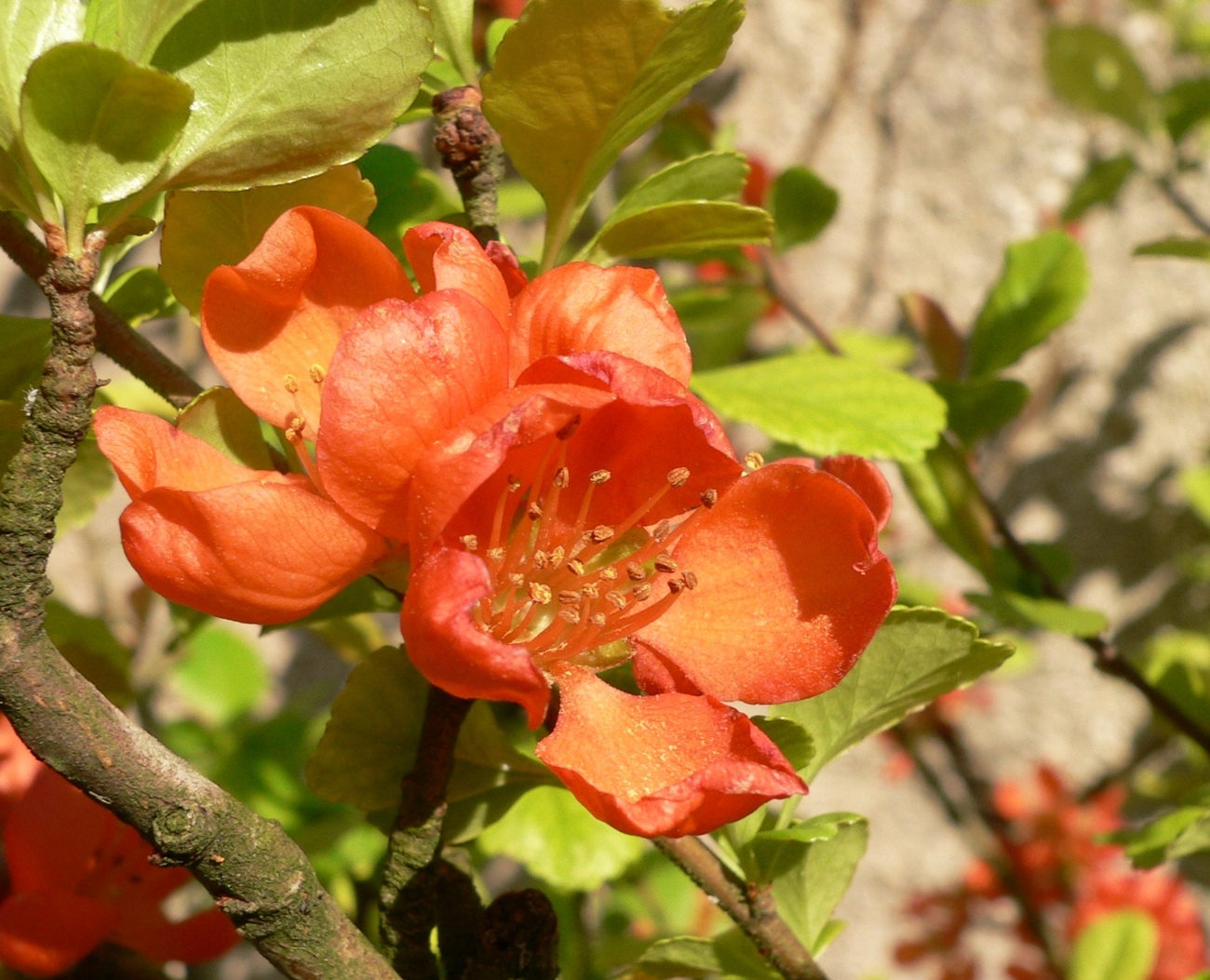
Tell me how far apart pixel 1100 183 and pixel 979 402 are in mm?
649

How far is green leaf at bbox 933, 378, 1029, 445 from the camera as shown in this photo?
2.99 feet

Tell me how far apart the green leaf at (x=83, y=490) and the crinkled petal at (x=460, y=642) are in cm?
36

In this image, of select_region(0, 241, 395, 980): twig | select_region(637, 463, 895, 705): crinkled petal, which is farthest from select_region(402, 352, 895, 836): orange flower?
select_region(0, 241, 395, 980): twig

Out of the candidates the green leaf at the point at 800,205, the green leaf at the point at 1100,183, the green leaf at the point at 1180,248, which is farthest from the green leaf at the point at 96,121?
the green leaf at the point at 1100,183

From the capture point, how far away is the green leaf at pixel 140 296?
2.10 ft

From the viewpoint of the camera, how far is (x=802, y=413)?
74 centimetres

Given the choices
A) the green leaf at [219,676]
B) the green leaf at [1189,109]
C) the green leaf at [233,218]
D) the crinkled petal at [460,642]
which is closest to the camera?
the crinkled petal at [460,642]

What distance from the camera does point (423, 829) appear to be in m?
0.52

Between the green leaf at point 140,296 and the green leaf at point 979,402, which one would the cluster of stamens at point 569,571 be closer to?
the green leaf at point 140,296

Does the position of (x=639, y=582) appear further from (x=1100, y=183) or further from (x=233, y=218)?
(x=1100, y=183)

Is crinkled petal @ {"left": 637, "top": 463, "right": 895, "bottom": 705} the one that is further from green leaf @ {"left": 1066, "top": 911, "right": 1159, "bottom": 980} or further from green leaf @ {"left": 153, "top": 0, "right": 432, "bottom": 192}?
green leaf @ {"left": 1066, "top": 911, "right": 1159, "bottom": 980}

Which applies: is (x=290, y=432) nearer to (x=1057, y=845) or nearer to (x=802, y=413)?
(x=802, y=413)

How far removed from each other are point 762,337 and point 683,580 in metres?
1.60

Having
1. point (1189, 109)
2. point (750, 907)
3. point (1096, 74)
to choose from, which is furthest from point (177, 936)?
point (1096, 74)
